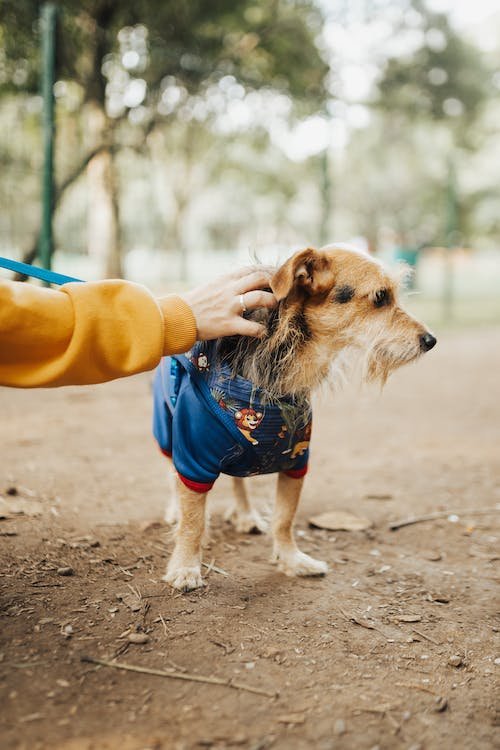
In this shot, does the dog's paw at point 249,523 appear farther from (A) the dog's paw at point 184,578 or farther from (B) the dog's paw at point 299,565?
(A) the dog's paw at point 184,578

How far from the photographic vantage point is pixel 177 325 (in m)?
2.27

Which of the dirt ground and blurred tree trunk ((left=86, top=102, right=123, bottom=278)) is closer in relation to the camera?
the dirt ground

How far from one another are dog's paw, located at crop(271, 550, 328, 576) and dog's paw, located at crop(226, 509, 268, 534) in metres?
0.50

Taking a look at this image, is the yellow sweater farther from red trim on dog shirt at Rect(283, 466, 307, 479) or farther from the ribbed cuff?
red trim on dog shirt at Rect(283, 466, 307, 479)

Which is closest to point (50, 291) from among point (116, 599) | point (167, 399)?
point (167, 399)

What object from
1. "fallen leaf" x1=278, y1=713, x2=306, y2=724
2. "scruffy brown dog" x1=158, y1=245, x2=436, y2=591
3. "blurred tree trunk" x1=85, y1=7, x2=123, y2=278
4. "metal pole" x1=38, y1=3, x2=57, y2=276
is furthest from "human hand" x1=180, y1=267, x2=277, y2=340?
"blurred tree trunk" x1=85, y1=7, x2=123, y2=278

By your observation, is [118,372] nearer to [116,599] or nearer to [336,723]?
[116,599]

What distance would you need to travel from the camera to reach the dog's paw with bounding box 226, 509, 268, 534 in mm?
3578

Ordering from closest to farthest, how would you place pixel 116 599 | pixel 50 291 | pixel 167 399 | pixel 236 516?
pixel 50 291, pixel 116 599, pixel 167 399, pixel 236 516

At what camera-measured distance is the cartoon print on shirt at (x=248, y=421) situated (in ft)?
8.75

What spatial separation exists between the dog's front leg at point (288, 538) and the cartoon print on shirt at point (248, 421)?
456 mm

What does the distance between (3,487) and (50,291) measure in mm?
2115

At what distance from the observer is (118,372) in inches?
87.9

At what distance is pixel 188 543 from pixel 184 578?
0.15m
